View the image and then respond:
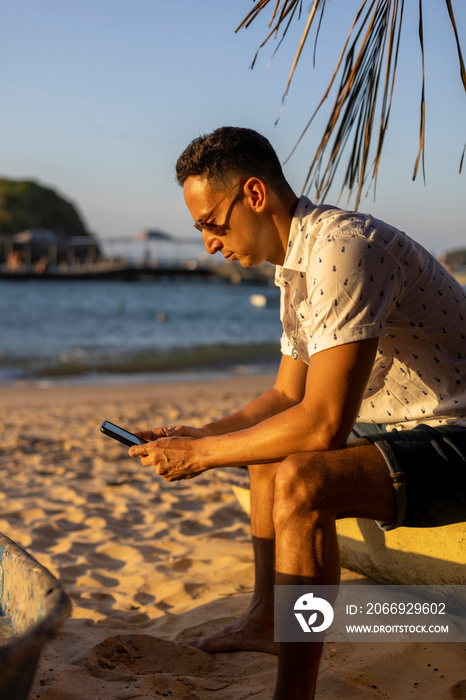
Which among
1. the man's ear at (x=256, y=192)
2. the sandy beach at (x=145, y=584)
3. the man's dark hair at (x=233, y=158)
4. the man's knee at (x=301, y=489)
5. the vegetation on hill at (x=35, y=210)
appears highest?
the man's dark hair at (x=233, y=158)

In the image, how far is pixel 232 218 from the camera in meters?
1.96

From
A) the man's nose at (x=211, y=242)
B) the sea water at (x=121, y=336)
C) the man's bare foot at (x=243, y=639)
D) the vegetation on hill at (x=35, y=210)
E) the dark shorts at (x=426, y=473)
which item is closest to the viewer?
the dark shorts at (x=426, y=473)

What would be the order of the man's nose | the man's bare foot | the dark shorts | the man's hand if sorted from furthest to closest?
the man's bare foot, the man's nose, the man's hand, the dark shorts

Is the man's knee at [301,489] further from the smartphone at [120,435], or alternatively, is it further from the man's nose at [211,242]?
the man's nose at [211,242]

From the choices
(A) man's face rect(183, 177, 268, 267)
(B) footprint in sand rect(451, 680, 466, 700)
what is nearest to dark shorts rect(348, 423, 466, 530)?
(B) footprint in sand rect(451, 680, 466, 700)

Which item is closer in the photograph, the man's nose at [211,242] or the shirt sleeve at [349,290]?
the shirt sleeve at [349,290]

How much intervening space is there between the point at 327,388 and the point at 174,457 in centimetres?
55

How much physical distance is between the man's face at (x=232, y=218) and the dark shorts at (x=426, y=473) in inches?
27.0

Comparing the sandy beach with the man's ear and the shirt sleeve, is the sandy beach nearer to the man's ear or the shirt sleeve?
the shirt sleeve

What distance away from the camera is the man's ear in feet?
6.27

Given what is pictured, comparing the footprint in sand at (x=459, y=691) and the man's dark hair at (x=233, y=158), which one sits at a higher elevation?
the man's dark hair at (x=233, y=158)

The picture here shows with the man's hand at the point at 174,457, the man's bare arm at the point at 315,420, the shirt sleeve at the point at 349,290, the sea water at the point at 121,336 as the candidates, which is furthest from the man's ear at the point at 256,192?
the sea water at the point at 121,336

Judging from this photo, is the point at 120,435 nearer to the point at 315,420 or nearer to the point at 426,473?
the point at 315,420

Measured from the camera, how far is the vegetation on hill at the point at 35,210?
290ft
